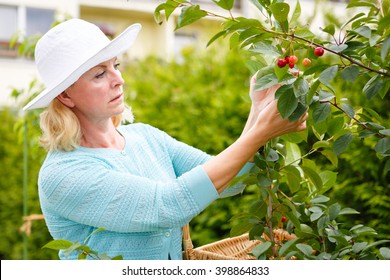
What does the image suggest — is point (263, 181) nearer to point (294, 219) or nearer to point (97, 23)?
point (294, 219)

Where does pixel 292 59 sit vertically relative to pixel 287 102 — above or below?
above

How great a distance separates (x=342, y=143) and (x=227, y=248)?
65 centimetres

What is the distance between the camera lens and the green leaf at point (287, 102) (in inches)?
62.1

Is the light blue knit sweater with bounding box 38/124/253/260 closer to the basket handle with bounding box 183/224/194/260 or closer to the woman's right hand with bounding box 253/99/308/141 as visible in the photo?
the basket handle with bounding box 183/224/194/260

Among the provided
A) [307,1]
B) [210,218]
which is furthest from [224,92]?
[307,1]

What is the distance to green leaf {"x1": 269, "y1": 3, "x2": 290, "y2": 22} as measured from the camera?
151cm

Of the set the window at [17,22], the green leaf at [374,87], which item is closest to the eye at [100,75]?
the green leaf at [374,87]

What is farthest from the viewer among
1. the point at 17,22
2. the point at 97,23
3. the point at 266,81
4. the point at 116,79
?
the point at 97,23

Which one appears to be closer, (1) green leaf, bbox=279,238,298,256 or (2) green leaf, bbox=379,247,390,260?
(2) green leaf, bbox=379,247,390,260

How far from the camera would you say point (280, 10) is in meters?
1.52

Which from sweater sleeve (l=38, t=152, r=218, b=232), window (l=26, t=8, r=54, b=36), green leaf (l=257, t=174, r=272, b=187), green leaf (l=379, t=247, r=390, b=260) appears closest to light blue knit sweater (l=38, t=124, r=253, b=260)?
sweater sleeve (l=38, t=152, r=218, b=232)

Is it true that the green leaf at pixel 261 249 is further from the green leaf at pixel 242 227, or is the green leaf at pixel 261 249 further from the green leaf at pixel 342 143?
the green leaf at pixel 342 143

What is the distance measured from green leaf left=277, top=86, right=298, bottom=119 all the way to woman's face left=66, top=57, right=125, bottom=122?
24.2 inches

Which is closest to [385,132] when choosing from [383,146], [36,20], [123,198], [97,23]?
[383,146]
